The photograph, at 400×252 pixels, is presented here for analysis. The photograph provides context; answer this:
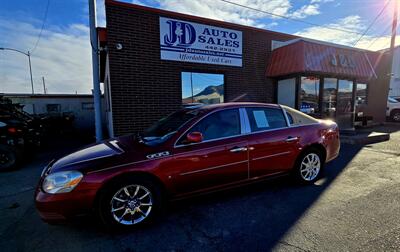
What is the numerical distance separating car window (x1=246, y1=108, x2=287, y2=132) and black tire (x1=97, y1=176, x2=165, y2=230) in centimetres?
178

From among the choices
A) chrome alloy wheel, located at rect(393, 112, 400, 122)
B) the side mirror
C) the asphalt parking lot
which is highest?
the side mirror

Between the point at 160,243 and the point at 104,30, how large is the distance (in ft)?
21.8

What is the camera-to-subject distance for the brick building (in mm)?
6531

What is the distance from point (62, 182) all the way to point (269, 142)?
9.54 ft

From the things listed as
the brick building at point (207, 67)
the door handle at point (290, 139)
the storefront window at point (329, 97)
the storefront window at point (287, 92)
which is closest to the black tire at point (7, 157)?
the brick building at point (207, 67)

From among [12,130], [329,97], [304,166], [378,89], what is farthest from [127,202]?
[378,89]

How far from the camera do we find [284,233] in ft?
8.27

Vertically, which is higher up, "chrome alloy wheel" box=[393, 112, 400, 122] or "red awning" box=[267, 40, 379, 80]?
"red awning" box=[267, 40, 379, 80]

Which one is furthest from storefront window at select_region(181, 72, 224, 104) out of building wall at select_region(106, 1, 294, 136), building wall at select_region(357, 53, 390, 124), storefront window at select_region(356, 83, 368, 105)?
building wall at select_region(357, 53, 390, 124)

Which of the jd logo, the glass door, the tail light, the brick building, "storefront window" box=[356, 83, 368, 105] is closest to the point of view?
the tail light

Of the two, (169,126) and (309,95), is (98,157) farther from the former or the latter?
(309,95)

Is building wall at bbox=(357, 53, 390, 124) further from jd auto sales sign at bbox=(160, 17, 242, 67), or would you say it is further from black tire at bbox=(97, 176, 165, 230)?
black tire at bbox=(97, 176, 165, 230)

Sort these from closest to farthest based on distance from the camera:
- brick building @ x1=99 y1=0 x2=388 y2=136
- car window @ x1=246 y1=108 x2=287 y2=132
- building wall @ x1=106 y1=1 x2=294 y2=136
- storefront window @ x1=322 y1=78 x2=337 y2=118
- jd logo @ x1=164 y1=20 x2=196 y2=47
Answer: car window @ x1=246 y1=108 x2=287 y2=132
building wall @ x1=106 y1=1 x2=294 y2=136
brick building @ x1=99 y1=0 x2=388 y2=136
jd logo @ x1=164 y1=20 x2=196 y2=47
storefront window @ x1=322 y1=78 x2=337 y2=118

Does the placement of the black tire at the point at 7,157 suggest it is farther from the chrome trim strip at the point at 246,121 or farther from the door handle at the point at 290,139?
the door handle at the point at 290,139
